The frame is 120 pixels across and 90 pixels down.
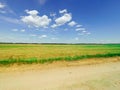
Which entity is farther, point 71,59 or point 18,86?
point 71,59

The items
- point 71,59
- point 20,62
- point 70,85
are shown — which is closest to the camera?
point 70,85

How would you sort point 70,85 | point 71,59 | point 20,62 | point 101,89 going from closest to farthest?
point 101,89 → point 70,85 → point 20,62 → point 71,59

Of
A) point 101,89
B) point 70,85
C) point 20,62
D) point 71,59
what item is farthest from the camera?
point 71,59

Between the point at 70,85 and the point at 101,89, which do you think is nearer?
the point at 101,89

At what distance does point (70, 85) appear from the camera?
7.76 meters

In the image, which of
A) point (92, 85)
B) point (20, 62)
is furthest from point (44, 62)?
point (92, 85)

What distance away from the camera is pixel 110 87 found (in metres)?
7.59

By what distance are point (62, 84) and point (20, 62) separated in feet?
30.5

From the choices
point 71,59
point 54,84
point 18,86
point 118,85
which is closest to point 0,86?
point 18,86

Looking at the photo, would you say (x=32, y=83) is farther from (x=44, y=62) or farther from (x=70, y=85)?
(x=44, y=62)

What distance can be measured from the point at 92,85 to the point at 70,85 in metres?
1.27

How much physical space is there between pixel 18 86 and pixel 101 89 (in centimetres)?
452

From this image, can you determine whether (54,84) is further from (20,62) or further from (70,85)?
(20,62)

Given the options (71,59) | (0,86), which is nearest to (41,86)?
(0,86)
